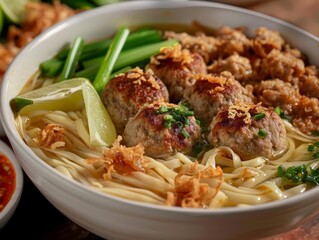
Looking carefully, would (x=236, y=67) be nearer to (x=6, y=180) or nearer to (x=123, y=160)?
(x=123, y=160)

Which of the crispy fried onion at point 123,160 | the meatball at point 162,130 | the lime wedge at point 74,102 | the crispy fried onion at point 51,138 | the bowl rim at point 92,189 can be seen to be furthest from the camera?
the lime wedge at point 74,102

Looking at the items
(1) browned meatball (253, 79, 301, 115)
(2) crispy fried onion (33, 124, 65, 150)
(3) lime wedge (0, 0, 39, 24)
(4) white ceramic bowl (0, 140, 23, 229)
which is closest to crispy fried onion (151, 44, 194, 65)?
(1) browned meatball (253, 79, 301, 115)

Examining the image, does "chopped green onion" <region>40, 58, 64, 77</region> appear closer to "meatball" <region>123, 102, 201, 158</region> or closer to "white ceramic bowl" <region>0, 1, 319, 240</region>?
"white ceramic bowl" <region>0, 1, 319, 240</region>

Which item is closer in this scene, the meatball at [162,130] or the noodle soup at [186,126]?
the noodle soup at [186,126]

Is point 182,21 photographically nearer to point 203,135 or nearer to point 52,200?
point 203,135

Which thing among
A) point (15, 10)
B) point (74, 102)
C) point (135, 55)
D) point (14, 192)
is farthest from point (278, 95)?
point (15, 10)

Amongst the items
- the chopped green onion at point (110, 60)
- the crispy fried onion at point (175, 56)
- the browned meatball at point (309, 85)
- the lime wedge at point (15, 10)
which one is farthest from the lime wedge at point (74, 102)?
the lime wedge at point (15, 10)

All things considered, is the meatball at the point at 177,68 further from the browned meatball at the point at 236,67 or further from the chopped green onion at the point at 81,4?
the chopped green onion at the point at 81,4
